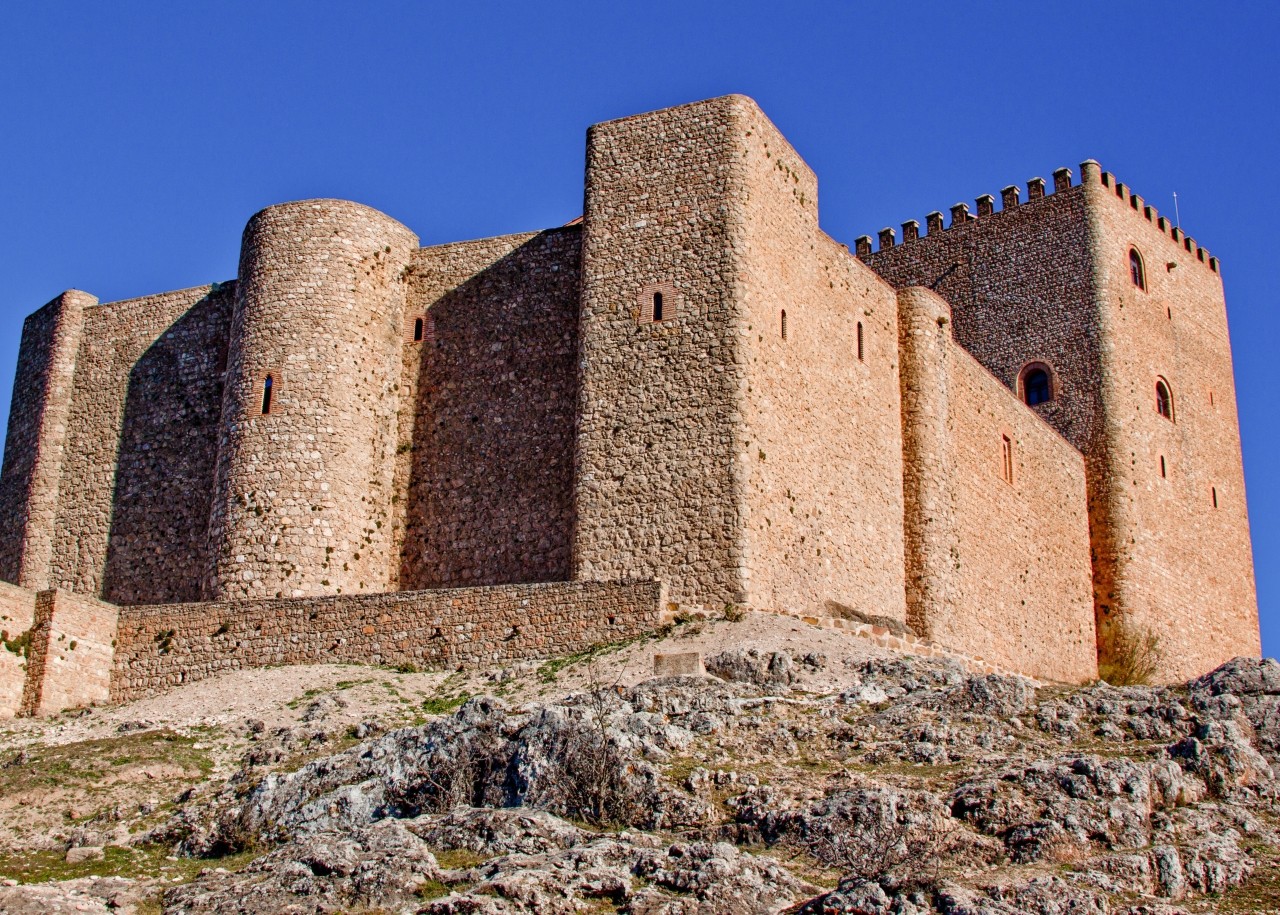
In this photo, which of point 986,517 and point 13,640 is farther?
point 986,517

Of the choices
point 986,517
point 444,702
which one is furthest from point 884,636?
point 986,517

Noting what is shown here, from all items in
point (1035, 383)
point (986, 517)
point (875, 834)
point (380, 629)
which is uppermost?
point (1035, 383)

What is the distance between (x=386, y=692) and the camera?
75.8ft

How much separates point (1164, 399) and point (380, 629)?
2319 cm

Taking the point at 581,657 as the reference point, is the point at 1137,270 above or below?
above

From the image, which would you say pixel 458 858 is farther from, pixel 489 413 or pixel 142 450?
pixel 142 450

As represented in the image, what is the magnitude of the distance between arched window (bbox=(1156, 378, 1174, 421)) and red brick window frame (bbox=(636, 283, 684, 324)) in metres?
18.2

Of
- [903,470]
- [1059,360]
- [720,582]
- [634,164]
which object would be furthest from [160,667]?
[1059,360]

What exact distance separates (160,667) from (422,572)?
477 centimetres

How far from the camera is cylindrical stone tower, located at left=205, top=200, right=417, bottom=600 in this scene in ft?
92.0

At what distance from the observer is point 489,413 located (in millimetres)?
29328

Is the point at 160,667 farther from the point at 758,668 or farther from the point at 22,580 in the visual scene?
the point at 758,668

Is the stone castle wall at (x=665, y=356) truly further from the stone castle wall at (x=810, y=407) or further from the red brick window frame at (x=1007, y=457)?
the red brick window frame at (x=1007, y=457)

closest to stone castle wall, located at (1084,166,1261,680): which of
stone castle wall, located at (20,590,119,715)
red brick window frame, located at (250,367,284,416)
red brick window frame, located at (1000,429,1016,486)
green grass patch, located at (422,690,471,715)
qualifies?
red brick window frame, located at (1000,429,1016,486)
